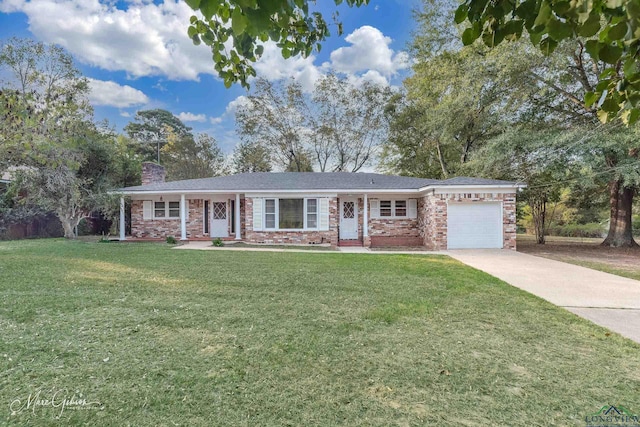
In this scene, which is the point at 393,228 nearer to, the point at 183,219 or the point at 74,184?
the point at 183,219

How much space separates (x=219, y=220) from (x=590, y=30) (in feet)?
49.8

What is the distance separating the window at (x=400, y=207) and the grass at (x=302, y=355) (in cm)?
913

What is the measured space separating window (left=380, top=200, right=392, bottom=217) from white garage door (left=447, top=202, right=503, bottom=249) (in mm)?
3192

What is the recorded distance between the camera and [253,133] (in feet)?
83.3

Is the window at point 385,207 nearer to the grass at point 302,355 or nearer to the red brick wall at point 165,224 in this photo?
the red brick wall at point 165,224

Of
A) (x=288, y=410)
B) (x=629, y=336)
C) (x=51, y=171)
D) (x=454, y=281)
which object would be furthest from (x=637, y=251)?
(x=51, y=171)

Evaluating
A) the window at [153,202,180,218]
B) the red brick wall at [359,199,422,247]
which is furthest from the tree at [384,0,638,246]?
the window at [153,202,180,218]

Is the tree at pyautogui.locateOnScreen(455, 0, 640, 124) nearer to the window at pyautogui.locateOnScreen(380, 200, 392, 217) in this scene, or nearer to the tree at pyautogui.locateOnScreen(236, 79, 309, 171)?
the window at pyautogui.locateOnScreen(380, 200, 392, 217)

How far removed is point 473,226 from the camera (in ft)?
39.3

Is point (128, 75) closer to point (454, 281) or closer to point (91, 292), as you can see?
point (91, 292)

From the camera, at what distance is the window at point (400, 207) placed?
14633 mm

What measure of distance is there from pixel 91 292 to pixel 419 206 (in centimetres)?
1259

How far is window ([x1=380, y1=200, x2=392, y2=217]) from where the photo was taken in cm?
1466

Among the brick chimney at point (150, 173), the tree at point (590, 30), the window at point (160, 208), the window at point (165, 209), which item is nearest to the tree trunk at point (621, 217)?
the tree at point (590, 30)
